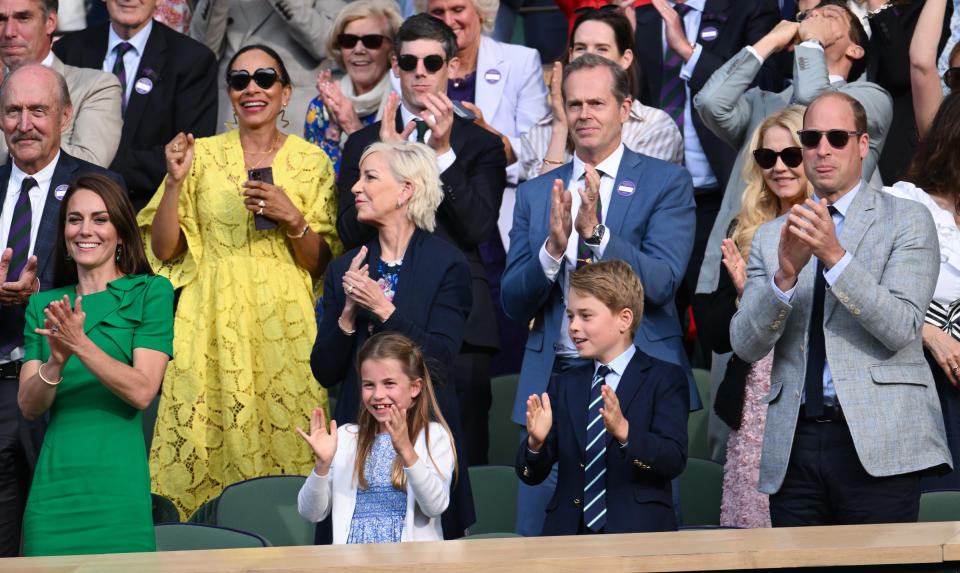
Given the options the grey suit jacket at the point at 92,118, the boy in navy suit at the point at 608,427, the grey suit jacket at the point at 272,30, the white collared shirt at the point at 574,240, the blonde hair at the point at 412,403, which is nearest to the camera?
the boy in navy suit at the point at 608,427

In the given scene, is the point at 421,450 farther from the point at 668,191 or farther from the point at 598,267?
the point at 668,191

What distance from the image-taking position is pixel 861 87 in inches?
220

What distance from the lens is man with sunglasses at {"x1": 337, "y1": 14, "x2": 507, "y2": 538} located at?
535 centimetres

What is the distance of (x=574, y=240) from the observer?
4.77 m

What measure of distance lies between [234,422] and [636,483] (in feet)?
6.28

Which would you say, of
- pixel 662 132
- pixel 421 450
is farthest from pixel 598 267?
pixel 662 132

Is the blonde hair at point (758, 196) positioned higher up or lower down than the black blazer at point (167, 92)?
lower down

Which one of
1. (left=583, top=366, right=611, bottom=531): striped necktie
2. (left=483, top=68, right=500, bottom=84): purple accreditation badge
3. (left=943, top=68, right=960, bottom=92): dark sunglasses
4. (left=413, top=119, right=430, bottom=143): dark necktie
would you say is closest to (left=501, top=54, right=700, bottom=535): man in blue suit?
(left=583, top=366, right=611, bottom=531): striped necktie

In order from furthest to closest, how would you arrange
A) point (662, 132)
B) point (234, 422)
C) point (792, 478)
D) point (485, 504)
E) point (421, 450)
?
point (662, 132)
point (234, 422)
point (485, 504)
point (421, 450)
point (792, 478)

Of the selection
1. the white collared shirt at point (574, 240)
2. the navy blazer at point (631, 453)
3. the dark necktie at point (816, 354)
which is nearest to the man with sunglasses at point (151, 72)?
the white collared shirt at point (574, 240)

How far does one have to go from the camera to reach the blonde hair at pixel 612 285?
4187 millimetres

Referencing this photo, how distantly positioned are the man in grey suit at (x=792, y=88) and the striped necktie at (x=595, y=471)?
1.38m

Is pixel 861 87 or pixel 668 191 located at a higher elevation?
pixel 861 87

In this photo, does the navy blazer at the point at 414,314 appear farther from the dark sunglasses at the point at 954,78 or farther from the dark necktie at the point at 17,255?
the dark sunglasses at the point at 954,78
